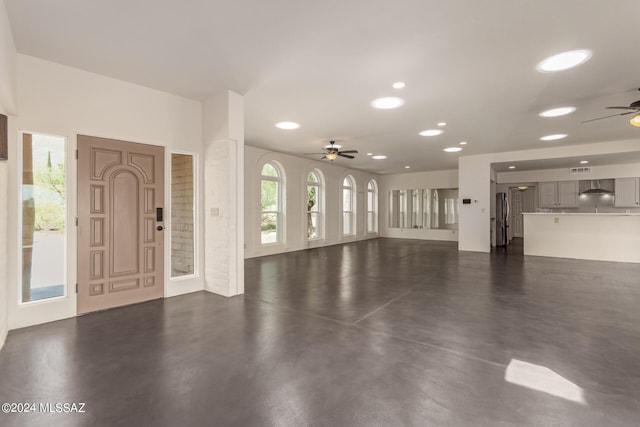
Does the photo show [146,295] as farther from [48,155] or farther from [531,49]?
[531,49]

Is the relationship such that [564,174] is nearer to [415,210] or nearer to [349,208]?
[415,210]

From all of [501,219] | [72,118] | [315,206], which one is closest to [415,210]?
[501,219]

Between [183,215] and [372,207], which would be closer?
[183,215]

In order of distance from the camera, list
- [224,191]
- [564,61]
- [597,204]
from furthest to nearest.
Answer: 1. [597,204]
2. [224,191]
3. [564,61]

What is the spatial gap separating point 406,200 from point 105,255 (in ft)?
37.6

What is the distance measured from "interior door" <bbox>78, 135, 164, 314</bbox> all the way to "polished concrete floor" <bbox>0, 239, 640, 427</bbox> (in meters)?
0.35

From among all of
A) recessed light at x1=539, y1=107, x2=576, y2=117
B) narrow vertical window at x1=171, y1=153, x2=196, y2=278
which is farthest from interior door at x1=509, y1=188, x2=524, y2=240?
narrow vertical window at x1=171, y1=153, x2=196, y2=278

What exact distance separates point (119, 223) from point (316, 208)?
696cm

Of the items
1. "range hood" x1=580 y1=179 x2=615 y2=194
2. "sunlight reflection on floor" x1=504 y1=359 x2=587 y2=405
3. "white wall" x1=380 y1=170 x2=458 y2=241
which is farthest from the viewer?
"white wall" x1=380 y1=170 x2=458 y2=241

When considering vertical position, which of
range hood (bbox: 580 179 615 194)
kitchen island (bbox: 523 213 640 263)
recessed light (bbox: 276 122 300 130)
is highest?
recessed light (bbox: 276 122 300 130)

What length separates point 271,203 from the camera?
8.77 metres

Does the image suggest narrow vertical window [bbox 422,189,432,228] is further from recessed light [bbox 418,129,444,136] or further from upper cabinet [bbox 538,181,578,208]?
recessed light [bbox 418,129,444,136]

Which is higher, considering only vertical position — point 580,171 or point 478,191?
point 580,171

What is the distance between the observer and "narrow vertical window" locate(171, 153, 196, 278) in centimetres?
453
